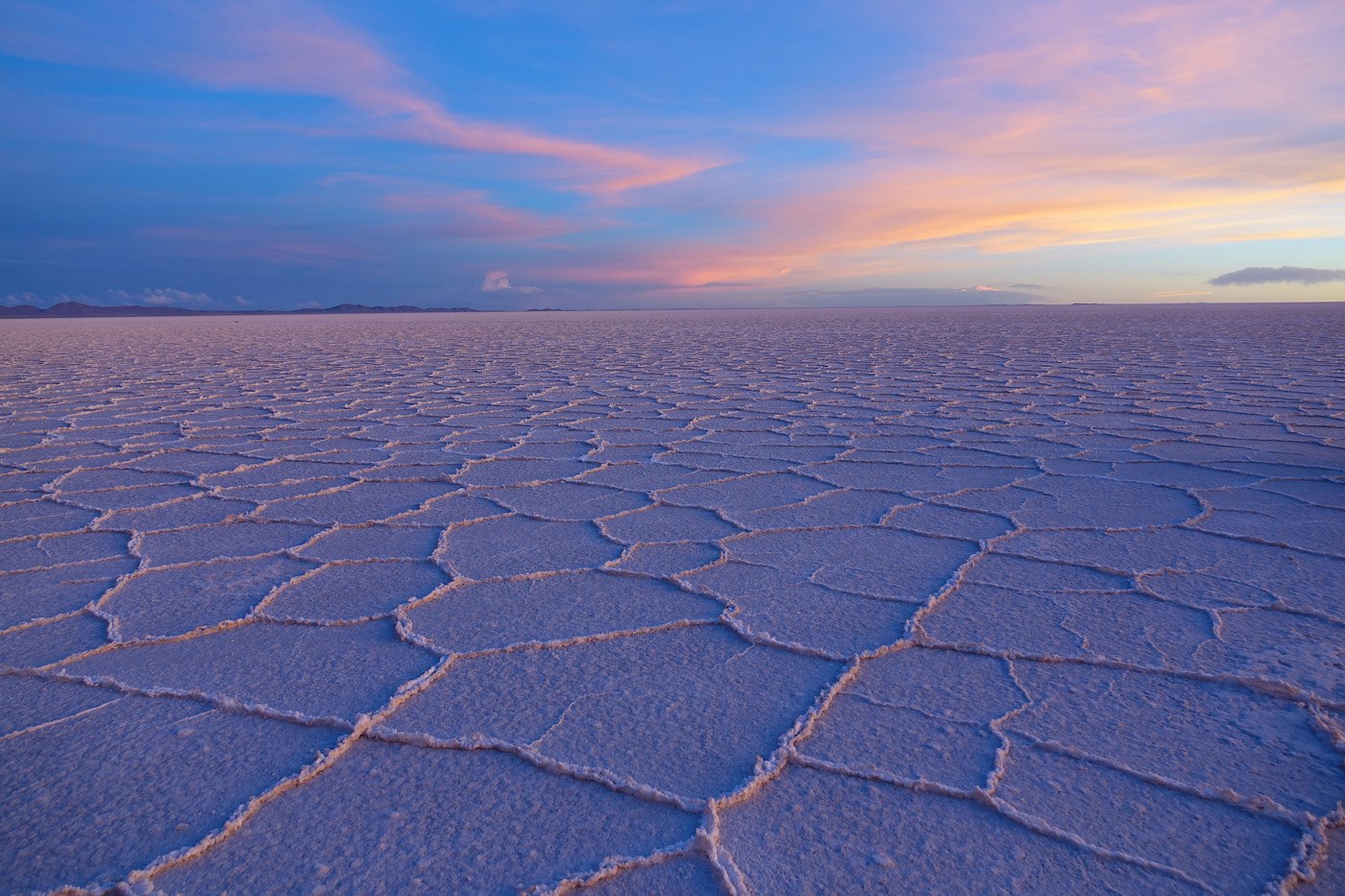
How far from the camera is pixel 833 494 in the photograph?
249cm

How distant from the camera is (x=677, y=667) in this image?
4.56 ft

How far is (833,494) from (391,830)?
67.2 inches

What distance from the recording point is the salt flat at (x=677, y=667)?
0.96 meters

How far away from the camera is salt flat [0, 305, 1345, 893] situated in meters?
0.96

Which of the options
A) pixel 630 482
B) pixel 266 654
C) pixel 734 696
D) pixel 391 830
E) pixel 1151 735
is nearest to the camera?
pixel 391 830

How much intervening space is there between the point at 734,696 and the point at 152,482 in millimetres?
2195

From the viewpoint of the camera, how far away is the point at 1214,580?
1.74m

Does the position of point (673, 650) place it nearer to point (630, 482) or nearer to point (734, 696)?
point (734, 696)

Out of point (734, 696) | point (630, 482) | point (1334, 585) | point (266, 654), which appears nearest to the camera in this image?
point (734, 696)

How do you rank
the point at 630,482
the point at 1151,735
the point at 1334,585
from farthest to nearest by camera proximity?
the point at 630,482, the point at 1334,585, the point at 1151,735

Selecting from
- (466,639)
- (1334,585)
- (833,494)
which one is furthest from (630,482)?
(1334,585)

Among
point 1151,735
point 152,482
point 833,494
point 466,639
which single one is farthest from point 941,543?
point 152,482

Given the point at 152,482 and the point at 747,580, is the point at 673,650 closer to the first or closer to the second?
the point at 747,580

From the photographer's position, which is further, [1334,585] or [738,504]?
[738,504]
